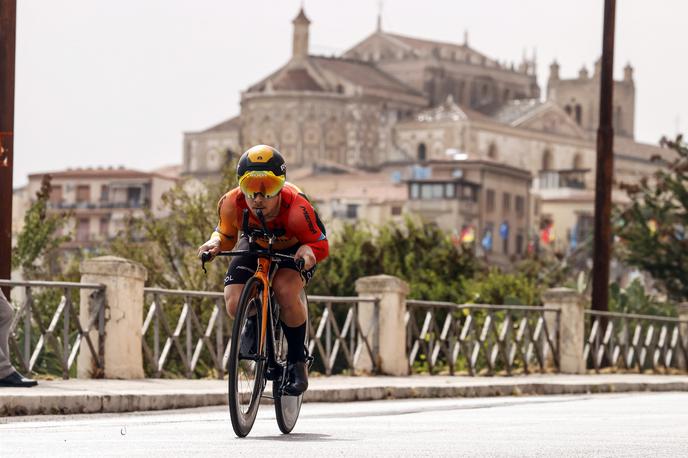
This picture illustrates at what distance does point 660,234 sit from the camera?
1564 inches

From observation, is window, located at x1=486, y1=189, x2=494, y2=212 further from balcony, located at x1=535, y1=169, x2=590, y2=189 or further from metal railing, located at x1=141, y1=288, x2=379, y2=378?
metal railing, located at x1=141, y1=288, x2=379, y2=378

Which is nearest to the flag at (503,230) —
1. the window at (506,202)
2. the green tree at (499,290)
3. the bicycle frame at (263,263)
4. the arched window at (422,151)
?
the window at (506,202)

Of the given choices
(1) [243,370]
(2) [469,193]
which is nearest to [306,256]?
(1) [243,370]

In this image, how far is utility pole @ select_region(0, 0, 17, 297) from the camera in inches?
657

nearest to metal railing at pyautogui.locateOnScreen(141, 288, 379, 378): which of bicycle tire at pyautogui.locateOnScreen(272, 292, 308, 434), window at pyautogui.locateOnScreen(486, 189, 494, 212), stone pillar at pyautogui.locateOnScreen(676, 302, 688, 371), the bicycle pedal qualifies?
bicycle tire at pyautogui.locateOnScreen(272, 292, 308, 434)

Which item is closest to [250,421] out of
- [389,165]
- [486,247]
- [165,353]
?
[165,353]

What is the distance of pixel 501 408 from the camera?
14.9 meters

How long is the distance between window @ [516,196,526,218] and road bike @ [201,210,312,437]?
14900 centimetres

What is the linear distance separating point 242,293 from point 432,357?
12263 mm

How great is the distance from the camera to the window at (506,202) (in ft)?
515

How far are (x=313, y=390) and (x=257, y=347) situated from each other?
6108mm

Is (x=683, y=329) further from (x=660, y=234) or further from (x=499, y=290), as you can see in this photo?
(x=499, y=290)

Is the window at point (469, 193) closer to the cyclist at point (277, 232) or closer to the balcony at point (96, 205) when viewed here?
the balcony at point (96, 205)

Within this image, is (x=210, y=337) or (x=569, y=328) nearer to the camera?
(x=210, y=337)
